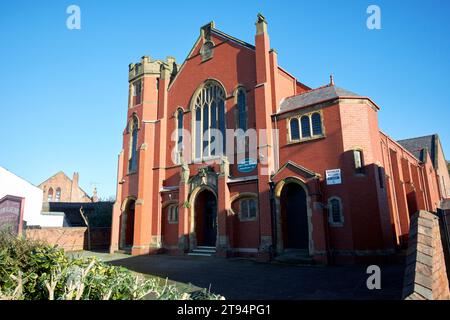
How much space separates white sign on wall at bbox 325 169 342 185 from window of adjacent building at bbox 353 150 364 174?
0.90 metres

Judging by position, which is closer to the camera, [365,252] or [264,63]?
[365,252]

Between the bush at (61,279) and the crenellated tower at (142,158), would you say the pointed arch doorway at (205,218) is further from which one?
Result: the bush at (61,279)

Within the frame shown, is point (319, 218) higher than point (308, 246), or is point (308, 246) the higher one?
point (319, 218)

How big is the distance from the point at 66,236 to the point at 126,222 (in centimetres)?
607

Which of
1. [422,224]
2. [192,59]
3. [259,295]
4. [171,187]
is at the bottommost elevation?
[259,295]

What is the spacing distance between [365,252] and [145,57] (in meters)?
23.0

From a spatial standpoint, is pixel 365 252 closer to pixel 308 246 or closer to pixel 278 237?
pixel 308 246

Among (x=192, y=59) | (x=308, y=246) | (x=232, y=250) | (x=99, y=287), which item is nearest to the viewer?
(x=99, y=287)

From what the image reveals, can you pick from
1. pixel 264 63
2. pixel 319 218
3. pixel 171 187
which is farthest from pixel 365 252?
pixel 171 187

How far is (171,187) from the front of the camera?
72.0ft

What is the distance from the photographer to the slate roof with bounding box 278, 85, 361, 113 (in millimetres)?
16359

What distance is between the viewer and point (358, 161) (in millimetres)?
14969

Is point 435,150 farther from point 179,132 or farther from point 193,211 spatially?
point 193,211

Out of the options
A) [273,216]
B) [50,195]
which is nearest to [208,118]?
[273,216]
